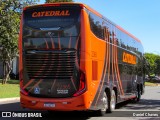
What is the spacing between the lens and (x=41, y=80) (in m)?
11.8

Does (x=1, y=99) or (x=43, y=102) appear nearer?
(x=43, y=102)

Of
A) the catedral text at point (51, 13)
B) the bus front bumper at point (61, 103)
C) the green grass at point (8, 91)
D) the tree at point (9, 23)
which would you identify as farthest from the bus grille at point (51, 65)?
the tree at point (9, 23)

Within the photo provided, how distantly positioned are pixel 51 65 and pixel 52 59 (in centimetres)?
20

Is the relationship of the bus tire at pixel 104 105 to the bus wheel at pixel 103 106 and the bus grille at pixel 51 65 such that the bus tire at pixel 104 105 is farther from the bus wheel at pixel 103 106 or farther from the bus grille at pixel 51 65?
the bus grille at pixel 51 65

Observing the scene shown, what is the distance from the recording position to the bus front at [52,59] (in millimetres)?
11477

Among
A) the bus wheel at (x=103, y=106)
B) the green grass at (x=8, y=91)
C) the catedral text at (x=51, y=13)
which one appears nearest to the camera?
the catedral text at (x=51, y=13)

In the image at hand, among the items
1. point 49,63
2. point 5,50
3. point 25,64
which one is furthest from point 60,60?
point 5,50

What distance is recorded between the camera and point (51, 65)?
11.8 meters

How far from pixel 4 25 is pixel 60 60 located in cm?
2003

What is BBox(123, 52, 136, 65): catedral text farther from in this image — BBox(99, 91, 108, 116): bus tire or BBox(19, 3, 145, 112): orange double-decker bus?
BBox(19, 3, 145, 112): orange double-decker bus

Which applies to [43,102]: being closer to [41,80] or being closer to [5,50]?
[41,80]

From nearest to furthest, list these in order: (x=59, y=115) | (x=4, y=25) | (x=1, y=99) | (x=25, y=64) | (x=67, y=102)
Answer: (x=67, y=102), (x=25, y=64), (x=59, y=115), (x=1, y=99), (x=4, y=25)

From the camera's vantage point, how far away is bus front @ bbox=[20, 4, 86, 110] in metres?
11.5

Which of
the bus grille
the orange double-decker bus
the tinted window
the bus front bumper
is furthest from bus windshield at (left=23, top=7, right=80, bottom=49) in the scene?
the bus front bumper
